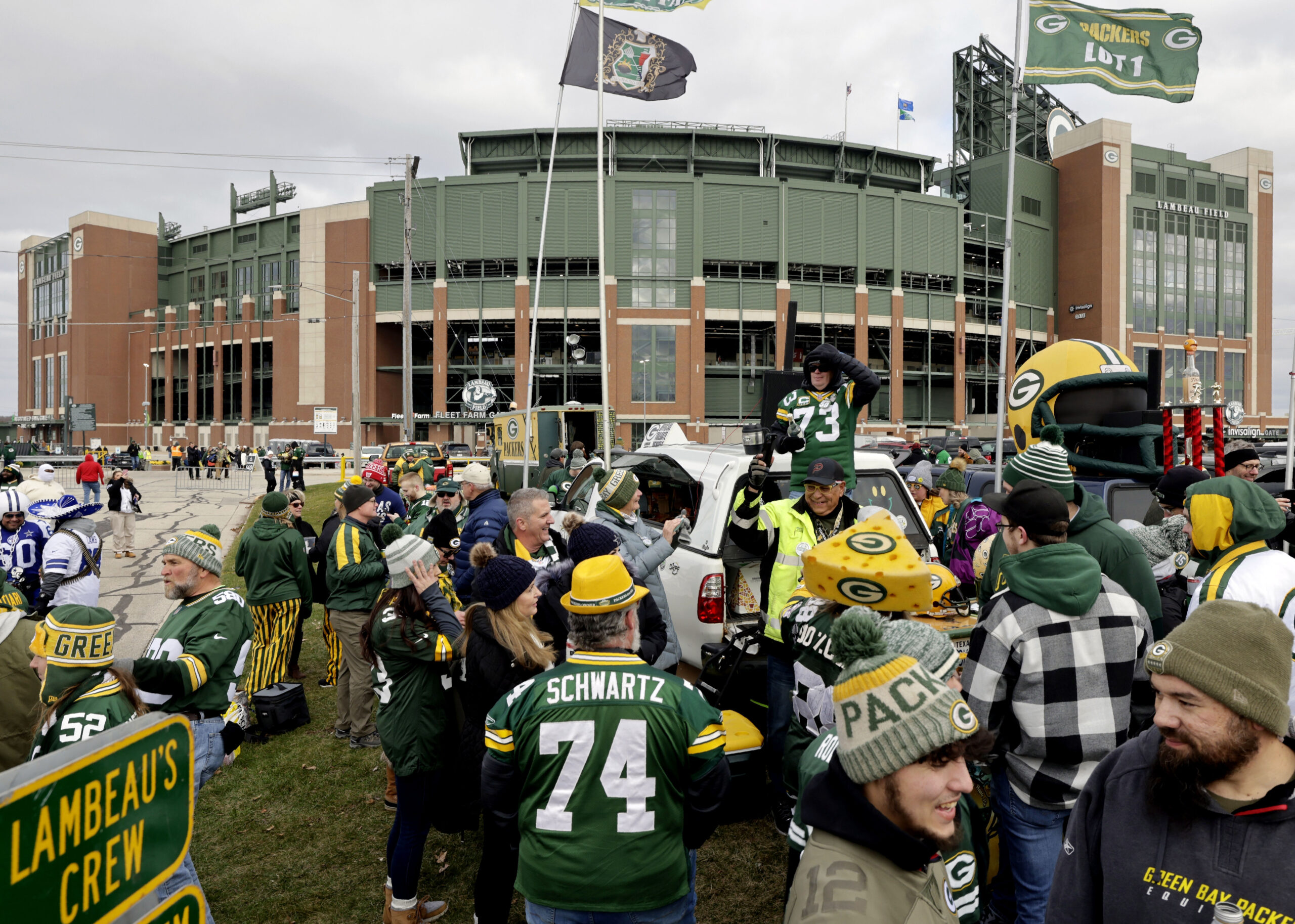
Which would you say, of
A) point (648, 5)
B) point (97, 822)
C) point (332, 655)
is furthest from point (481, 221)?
point (97, 822)

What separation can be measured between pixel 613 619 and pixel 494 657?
1.21 m

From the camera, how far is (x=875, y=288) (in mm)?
49719

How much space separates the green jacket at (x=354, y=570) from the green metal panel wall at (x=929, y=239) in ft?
159

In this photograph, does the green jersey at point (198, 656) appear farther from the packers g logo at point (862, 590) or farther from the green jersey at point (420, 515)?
the packers g logo at point (862, 590)

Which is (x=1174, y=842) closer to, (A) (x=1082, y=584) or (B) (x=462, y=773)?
(A) (x=1082, y=584)

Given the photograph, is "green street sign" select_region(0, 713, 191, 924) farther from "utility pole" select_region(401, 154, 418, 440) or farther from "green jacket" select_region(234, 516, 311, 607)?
"utility pole" select_region(401, 154, 418, 440)

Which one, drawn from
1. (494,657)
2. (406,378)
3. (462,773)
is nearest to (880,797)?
(494,657)

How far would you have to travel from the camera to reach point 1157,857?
1721 mm

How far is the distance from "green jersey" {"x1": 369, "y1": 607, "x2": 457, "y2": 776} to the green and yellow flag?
1074 centimetres

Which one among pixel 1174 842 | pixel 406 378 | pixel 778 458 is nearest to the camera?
pixel 1174 842

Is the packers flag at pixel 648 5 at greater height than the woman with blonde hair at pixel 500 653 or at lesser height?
greater

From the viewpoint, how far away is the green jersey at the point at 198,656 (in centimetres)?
347

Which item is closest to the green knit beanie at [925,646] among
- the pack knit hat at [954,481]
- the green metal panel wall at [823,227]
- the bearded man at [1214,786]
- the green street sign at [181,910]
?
the bearded man at [1214,786]

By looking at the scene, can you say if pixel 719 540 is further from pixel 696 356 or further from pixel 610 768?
pixel 696 356
